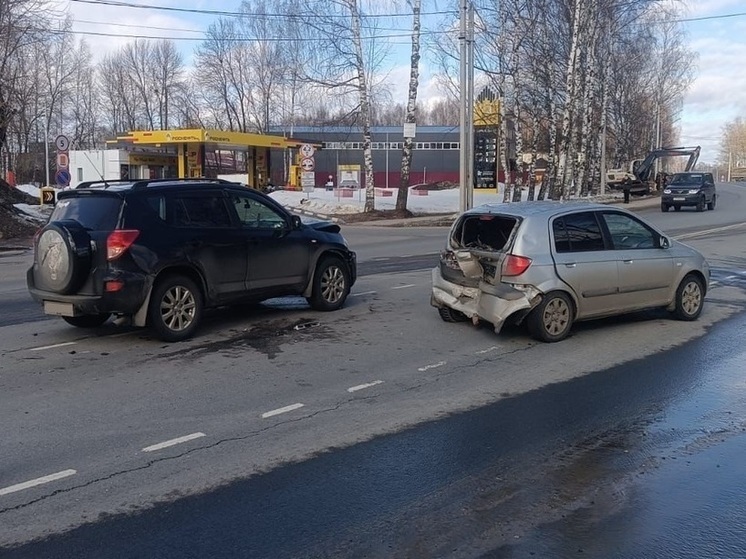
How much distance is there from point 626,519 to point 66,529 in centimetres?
311

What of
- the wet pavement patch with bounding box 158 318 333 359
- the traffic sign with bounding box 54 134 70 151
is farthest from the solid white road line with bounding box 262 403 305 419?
the traffic sign with bounding box 54 134 70 151

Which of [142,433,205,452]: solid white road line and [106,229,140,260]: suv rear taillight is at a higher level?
[106,229,140,260]: suv rear taillight

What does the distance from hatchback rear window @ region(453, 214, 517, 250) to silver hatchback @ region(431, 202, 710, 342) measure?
0.04ft

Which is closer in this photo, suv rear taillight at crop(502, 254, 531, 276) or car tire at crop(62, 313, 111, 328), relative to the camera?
suv rear taillight at crop(502, 254, 531, 276)

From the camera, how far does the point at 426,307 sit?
1089 cm

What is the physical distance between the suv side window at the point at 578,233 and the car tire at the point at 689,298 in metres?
1.53

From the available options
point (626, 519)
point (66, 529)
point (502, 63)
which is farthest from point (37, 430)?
point (502, 63)

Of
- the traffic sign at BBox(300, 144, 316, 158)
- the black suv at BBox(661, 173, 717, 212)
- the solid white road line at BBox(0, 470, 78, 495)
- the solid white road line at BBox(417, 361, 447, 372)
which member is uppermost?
the traffic sign at BBox(300, 144, 316, 158)

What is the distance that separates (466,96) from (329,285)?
15209mm

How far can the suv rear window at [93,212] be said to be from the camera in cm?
820

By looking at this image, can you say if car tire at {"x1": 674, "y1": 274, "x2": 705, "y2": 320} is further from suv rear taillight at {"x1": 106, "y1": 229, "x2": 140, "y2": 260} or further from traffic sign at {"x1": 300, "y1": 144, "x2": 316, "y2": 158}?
traffic sign at {"x1": 300, "y1": 144, "x2": 316, "y2": 158}

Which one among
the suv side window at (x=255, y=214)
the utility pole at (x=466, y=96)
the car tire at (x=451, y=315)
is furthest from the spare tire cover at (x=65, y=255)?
the utility pole at (x=466, y=96)

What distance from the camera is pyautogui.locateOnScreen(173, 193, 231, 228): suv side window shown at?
871 cm

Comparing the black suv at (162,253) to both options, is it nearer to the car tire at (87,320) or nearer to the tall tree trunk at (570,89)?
the car tire at (87,320)
